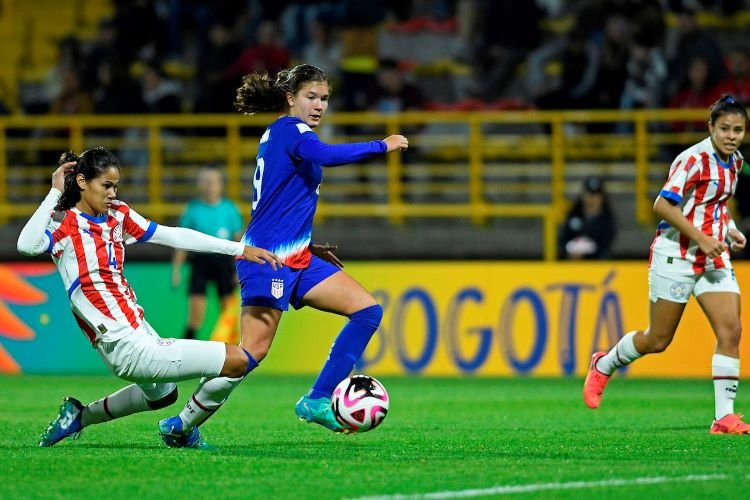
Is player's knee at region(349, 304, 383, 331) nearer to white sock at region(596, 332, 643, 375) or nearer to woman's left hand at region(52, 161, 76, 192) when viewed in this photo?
woman's left hand at region(52, 161, 76, 192)

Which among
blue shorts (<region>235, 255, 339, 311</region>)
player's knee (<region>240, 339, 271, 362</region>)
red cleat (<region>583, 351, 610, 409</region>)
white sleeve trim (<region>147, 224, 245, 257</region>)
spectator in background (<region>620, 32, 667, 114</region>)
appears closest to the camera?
white sleeve trim (<region>147, 224, 245, 257</region>)

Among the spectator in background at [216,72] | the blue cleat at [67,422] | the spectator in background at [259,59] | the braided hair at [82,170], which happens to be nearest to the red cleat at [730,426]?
the blue cleat at [67,422]

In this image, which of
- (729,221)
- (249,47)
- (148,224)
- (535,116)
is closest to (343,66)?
(249,47)

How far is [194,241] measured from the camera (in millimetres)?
7820

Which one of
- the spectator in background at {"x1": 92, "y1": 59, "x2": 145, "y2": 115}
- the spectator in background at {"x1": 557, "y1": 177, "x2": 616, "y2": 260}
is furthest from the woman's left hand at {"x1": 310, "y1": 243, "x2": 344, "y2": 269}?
the spectator in background at {"x1": 92, "y1": 59, "x2": 145, "y2": 115}

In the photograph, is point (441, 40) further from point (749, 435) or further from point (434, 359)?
point (749, 435)

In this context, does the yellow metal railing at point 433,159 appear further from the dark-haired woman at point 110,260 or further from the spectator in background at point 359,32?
the dark-haired woman at point 110,260

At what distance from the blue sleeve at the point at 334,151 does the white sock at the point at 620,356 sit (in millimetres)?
2756

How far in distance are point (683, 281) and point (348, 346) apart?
2259mm

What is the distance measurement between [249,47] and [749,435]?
469 inches

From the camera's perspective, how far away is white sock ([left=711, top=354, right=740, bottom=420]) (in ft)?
29.8

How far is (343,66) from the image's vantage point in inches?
759

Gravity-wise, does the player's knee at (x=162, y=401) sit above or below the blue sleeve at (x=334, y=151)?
below

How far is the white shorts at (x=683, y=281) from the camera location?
30.4 ft
